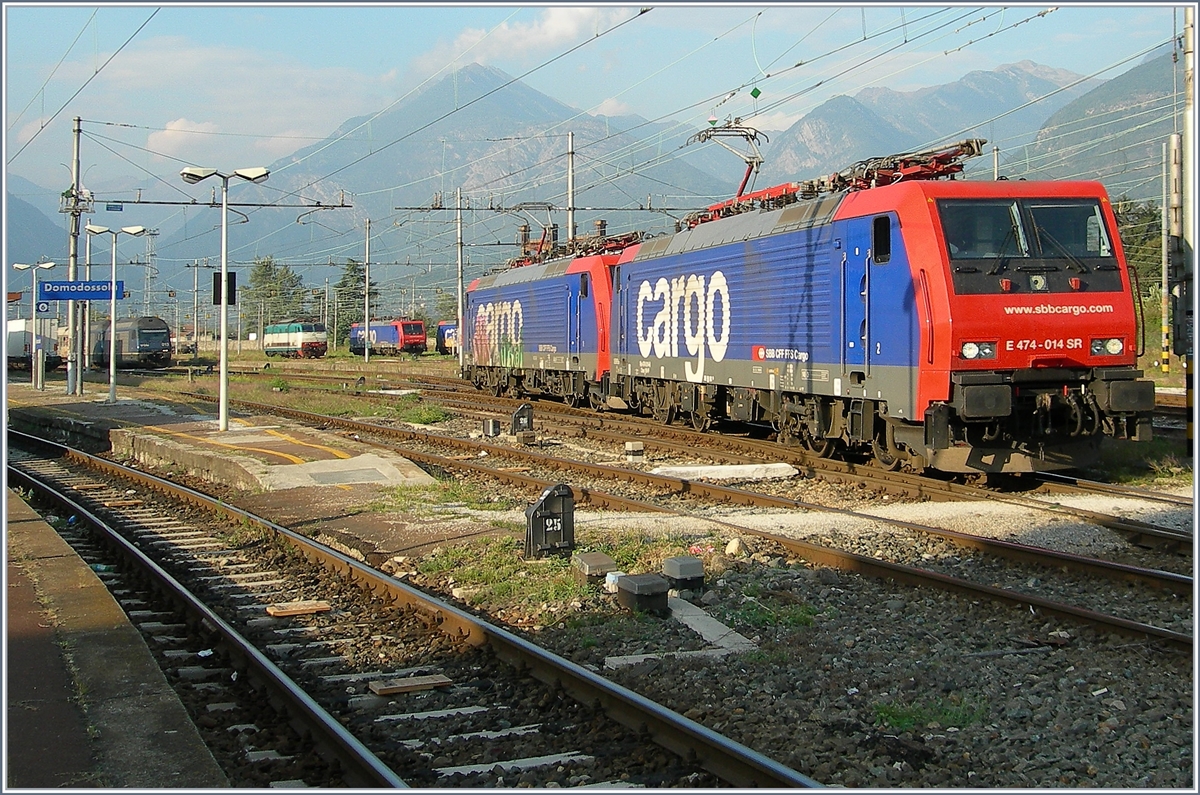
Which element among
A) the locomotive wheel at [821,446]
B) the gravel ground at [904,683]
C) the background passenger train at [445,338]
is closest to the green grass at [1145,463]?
the locomotive wheel at [821,446]

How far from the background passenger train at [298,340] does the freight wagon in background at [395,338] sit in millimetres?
2333

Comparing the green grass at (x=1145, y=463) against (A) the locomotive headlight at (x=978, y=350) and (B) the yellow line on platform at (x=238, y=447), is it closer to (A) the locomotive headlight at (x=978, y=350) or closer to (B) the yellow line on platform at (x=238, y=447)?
(A) the locomotive headlight at (x=978, y=350)

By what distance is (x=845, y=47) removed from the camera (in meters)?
17.5

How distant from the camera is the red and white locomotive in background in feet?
38.4

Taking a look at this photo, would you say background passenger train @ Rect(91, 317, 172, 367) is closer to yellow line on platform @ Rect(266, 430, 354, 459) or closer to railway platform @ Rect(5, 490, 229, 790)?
yellow line on platform @ Rect(266, 430, 354, 459)

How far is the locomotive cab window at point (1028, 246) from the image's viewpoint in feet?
38.6

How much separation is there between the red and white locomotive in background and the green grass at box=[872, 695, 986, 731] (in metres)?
5.97

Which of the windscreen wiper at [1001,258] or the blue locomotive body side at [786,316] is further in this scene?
the blue locomotive body side at [786,316]

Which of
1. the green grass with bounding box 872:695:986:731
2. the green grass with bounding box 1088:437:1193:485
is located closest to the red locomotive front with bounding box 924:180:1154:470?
the green grass with bounding box 1088:437:1193:485

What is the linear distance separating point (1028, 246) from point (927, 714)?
7629 mm

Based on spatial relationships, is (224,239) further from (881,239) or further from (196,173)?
(881,239)

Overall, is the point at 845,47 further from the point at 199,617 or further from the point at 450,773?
the point at 450,773

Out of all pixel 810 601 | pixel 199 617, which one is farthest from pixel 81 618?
pixel 810 601

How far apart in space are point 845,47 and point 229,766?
1521cm
